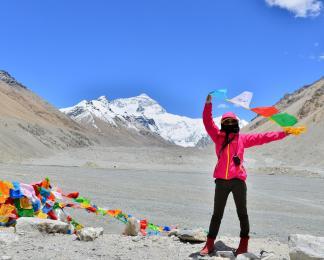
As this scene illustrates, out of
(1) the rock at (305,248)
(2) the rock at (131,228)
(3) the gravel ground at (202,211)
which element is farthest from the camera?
(3) the gravel ground at (202,211)

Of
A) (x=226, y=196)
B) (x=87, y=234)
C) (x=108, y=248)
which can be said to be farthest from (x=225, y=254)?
(x=87, y=234)

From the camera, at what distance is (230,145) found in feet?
22.9

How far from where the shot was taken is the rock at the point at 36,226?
24.7ft

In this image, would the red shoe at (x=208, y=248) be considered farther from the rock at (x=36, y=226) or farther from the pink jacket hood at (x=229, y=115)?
the rock at (x=36, y=226)

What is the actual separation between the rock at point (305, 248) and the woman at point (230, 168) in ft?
2.74

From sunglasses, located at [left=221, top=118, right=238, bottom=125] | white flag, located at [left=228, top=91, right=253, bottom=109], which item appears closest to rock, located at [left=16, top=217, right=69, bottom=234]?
sunglasses, located at [left=221, top=118, right=238, bottom=125]

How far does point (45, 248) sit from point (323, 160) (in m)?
50.5

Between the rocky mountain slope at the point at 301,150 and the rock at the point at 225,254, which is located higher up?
the rocky mountain slope at the point at 301,150

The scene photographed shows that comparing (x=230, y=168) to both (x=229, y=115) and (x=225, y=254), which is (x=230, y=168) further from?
(x=225, y=254)

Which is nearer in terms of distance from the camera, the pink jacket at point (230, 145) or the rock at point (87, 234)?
the pink jacket at point (230, 145)

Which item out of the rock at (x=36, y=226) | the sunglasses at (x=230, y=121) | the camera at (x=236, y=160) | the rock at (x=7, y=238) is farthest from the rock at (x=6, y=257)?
the sunglasses at (x=230, y=121)

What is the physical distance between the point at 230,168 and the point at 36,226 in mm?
2964

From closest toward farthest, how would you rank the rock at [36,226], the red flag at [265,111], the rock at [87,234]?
1. the red flag at [265,111]
2. the rock at [87,234]
3. the rock at [36,226]

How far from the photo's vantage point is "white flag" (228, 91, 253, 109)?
734 centimetres
